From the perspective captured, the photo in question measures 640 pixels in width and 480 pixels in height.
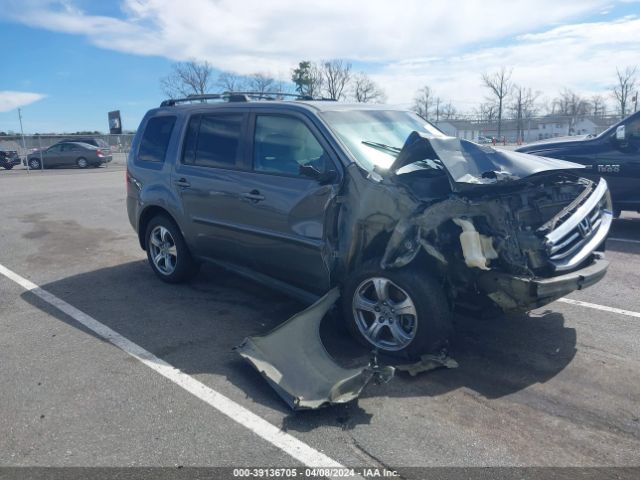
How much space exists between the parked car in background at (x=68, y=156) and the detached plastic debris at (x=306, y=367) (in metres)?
29.4

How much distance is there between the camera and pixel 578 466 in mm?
2889

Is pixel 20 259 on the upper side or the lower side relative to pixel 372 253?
lower

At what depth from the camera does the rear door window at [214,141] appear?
5257mm

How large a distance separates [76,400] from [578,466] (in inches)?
120

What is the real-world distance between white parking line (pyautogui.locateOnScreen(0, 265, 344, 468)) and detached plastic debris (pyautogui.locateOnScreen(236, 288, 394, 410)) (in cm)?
26

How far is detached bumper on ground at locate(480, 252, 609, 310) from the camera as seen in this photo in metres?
3.67

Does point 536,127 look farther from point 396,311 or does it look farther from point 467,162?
point 396,311

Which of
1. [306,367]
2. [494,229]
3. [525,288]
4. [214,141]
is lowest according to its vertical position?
[306,367]

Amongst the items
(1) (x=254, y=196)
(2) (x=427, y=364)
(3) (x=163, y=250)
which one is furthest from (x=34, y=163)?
(2) (x=427, y=364)

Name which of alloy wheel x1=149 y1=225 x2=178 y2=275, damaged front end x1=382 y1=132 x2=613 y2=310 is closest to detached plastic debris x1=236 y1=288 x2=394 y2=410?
damaged front end x1=382 y1=132 x2=613 y2=310

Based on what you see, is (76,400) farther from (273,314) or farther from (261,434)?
(273,314)

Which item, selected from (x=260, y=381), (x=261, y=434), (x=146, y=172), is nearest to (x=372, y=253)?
(x=260, y=381)

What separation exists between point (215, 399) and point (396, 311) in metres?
1.42

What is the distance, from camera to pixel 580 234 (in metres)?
4.23
